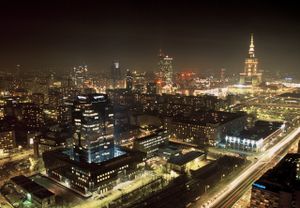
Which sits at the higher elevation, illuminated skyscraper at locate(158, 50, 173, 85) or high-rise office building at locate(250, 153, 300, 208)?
illuminated skyscraper at locate(158, 50, 173, 85)

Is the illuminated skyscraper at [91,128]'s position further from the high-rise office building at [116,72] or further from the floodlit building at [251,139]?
the high-rise office building at [116,72]

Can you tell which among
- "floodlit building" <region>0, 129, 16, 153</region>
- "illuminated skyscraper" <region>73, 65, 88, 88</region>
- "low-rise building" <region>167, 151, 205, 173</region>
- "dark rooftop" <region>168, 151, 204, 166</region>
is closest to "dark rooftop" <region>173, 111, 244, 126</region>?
"dark rooftop" <region>168, 151, 204, 166</region>

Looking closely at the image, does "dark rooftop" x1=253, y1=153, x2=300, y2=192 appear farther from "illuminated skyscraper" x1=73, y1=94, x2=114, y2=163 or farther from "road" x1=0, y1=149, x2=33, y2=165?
"road" x1=0, y1=149, x2=33, y2=165

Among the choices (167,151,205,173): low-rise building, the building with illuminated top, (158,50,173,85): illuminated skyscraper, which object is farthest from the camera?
(158,50,173,85): illuminated skyscraper

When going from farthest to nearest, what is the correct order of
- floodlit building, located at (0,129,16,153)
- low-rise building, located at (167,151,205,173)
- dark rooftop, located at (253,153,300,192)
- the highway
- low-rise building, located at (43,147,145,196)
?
floodlit building, located at (0,129,16,153), low-rise building, located at (167,151,205,173), low-rise building, located at (43,147,145,196), the highway, dark rooftop, located at (253,153,300,192)

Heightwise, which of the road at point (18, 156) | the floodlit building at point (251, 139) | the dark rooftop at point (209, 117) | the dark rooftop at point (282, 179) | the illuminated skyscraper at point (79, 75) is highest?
the illuminated skyscraper at point (79, 75)

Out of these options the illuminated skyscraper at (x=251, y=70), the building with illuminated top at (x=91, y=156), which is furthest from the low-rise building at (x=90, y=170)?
the illuminated skyscraper at (x=251, y=70)

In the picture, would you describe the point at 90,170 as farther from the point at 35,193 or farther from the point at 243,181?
the point at 243,181

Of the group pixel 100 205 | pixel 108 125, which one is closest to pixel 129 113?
pixel 108 125
